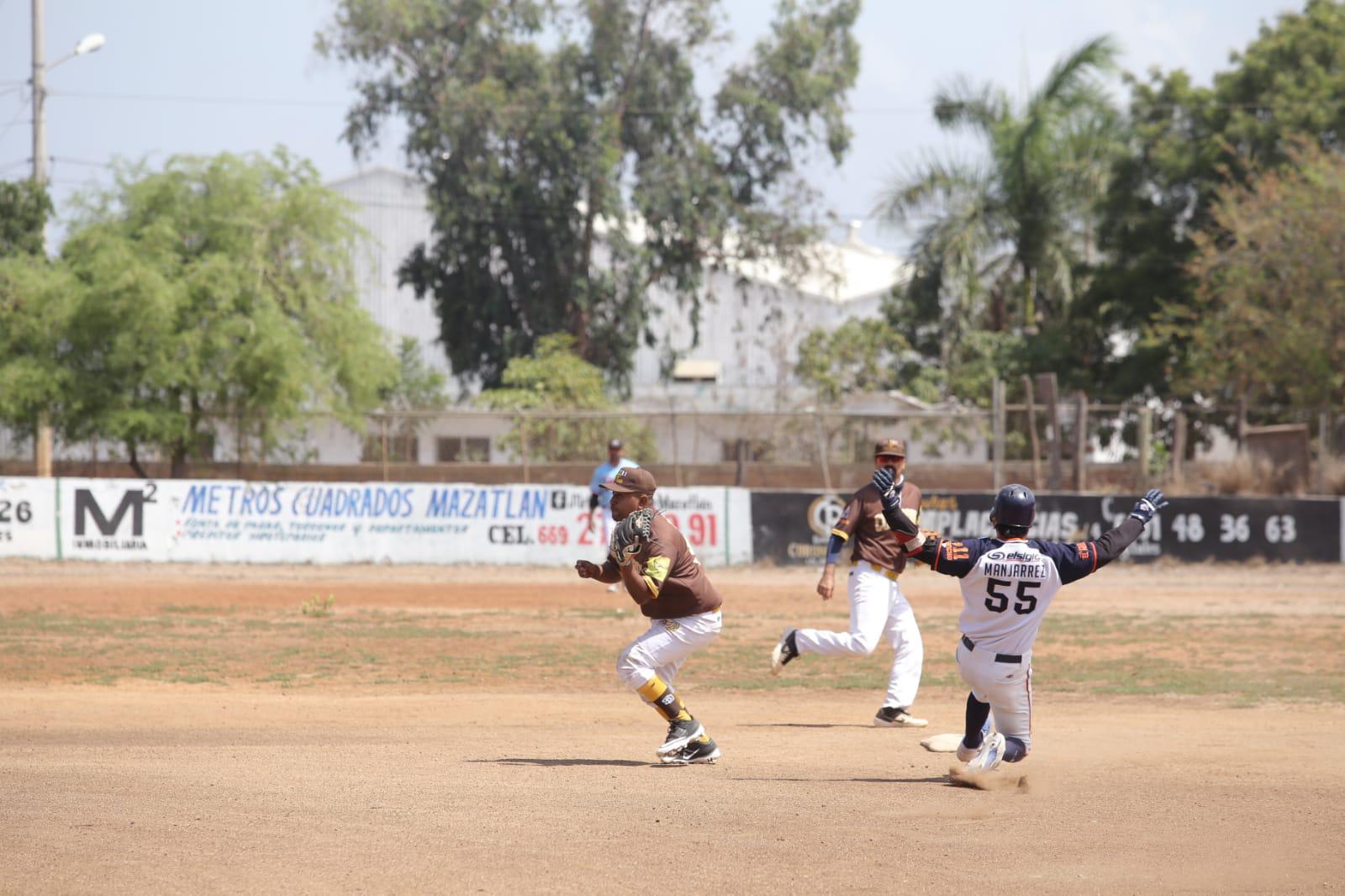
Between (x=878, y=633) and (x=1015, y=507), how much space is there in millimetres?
2982

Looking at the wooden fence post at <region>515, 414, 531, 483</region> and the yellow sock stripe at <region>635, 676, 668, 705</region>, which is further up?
the wooden fence post at <region>515, 414, 531, 483</region>

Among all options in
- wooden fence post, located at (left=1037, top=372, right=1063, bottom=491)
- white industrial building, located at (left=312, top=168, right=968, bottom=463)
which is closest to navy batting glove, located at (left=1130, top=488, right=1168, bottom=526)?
wooden fence post, located at (left=1037, top=372, right=1063, bottom=491)

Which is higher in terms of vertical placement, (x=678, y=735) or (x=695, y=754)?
(x=678, y=735)

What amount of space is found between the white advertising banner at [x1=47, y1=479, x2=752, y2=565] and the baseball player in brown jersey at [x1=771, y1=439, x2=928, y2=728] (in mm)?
14097

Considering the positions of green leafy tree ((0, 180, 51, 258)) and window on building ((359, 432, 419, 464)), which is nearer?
window on building ((359, 432, 419, 464))

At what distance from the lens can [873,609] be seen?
1003 centimetres

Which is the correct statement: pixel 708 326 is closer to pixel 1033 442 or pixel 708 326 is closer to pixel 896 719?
pixel 1033 442

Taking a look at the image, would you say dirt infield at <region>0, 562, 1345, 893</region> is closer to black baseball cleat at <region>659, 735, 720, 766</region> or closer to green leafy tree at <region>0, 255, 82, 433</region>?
black baseball cleat at <region>659, 735, 720, 766</region>

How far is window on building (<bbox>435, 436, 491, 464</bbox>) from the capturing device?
108ft

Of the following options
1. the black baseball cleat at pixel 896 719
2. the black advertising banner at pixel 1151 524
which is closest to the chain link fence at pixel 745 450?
the black advertising banner at pixel 1151 524

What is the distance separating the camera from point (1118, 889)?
225 inches

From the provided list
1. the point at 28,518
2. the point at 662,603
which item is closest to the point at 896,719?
the point at 662,603

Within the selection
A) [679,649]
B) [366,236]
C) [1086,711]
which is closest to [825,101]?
[366,236]

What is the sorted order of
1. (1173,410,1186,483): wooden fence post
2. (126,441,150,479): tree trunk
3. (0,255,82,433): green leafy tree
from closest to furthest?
(1173,410,1186,483): wooden fence post
(0,255,82,433): green leafy tree
(126,441,150,479): tree trunk
